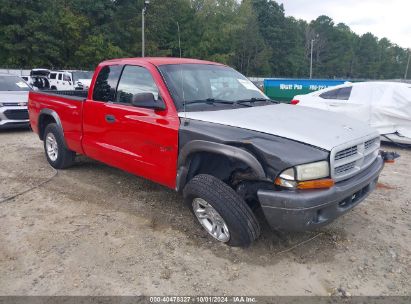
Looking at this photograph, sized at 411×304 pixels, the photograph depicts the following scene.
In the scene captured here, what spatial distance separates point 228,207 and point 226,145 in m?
0.55

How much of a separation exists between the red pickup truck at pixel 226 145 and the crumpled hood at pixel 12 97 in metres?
5.26

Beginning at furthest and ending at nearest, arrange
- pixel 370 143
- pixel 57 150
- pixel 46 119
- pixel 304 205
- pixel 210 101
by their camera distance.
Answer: pixel 46 119, pixel 57 150, pixel 210 101, pixel 370 143, pixel 304 205

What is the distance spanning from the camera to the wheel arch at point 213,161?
303 centimetres

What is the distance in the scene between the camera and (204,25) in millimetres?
57969

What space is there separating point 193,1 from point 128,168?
60595 millimetres

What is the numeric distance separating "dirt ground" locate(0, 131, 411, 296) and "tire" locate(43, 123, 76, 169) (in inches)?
35.2

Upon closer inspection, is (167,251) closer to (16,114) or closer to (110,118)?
(110,118)

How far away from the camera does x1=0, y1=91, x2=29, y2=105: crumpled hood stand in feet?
29.9

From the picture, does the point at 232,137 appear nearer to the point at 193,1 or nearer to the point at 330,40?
the point at 193,1

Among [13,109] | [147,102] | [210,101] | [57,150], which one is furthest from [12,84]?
[210,101]

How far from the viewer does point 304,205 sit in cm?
286

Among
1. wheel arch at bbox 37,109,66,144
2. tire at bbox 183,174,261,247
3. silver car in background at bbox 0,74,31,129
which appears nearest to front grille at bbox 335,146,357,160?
tire at bbox 183,174,261,247

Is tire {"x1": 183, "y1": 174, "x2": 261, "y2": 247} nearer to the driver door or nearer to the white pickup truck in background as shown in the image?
the driver door

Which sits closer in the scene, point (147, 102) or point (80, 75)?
point (147, 102)
